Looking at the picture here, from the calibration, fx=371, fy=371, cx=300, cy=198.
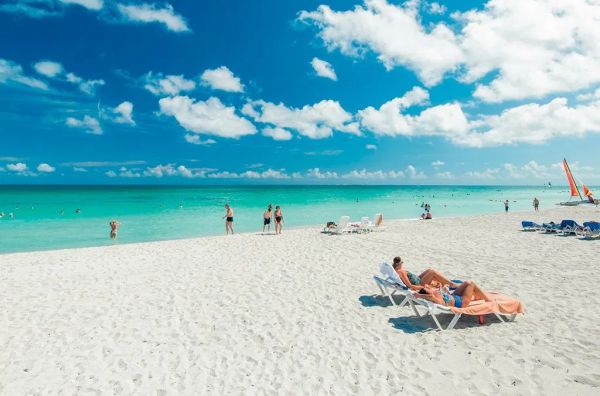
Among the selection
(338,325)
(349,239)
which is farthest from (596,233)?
(338,325)

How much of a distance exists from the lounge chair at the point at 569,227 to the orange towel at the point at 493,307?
42.1 ft

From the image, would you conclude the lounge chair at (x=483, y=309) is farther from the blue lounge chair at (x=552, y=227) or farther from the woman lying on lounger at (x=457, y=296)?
the blue lounge chair at (x=552, y=227)

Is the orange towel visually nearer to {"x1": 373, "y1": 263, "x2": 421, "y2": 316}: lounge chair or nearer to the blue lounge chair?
{"x1": 373, "y1": 263, "x2": 421, "y2": 316}: lounge chair

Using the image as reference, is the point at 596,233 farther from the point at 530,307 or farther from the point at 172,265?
the point at 172,265

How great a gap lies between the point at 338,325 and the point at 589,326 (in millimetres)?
4318

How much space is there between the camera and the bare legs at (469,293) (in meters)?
6.74

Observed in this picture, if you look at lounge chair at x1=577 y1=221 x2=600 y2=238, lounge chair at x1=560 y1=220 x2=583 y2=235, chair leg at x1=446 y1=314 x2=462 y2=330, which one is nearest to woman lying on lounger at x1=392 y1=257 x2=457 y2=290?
chair leg at x1=446 y1=314 x2=462 y2=330

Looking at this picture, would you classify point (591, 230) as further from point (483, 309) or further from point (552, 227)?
point (483, 309)

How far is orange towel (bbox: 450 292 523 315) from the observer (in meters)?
6.58

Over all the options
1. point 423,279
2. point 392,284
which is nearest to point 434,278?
point 423,279

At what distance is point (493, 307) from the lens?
21.9ft

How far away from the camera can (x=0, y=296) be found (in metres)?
8.70

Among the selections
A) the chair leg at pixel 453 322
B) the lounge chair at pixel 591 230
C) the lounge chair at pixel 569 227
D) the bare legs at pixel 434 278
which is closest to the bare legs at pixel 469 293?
the chair leg at pixel 453 322

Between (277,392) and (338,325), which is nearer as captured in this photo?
(277,392)
